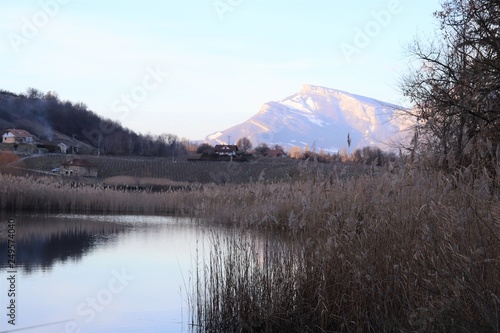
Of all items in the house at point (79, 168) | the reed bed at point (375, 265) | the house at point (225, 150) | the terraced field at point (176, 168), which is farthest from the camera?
the house at point (225, 150)

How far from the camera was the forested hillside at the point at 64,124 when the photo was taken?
11038cm

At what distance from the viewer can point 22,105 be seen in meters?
128

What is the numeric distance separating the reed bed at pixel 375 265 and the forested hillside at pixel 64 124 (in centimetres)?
9869

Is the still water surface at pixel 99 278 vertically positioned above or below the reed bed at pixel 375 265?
below

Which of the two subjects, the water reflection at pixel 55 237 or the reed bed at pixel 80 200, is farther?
the reed bed at pixel 80 200

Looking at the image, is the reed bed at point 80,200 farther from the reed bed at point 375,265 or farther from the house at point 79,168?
the house at point 79,168

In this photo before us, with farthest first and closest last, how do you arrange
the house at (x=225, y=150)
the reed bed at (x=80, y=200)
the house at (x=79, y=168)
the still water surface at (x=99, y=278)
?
the house at (x=225, y=150) < the house at (x=79, y=168) < the reed bed at (x=80, y=200) < the still water surface at (x=99, y=278)

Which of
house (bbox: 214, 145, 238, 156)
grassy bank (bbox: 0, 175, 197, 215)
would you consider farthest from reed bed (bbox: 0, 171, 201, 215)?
house (bbox: 214, 145, 238, 156)

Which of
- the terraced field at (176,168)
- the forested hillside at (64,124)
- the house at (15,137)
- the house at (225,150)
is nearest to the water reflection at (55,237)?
the terraced field at (176,168)

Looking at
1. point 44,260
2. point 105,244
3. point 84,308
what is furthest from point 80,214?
point 84,308

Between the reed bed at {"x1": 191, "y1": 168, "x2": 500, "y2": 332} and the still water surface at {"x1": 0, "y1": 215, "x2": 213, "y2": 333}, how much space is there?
114 cm

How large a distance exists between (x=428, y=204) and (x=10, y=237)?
12.6 meters

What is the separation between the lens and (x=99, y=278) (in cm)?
1155

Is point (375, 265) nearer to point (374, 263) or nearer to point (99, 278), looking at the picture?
point (374, 263)
